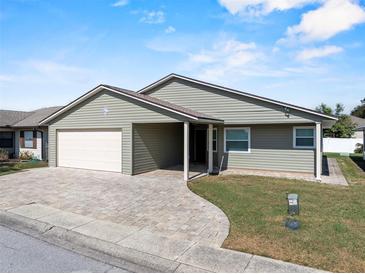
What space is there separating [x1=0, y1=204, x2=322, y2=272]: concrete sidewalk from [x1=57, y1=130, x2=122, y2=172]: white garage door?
6.29m

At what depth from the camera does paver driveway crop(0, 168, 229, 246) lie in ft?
19.3

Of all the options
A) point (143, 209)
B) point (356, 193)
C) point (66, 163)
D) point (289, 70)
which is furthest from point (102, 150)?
point (289, 70)

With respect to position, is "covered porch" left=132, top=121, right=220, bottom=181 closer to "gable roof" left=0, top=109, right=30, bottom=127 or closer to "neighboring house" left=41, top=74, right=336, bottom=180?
"neighboring house" left=41, top=74, right=336, bottom=180

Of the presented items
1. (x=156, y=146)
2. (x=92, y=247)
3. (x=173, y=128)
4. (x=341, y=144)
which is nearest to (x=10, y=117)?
(x=173, y=128)

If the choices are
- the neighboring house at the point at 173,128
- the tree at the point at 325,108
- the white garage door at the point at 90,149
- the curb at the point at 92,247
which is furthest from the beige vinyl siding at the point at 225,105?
the tree at the point at 325,108

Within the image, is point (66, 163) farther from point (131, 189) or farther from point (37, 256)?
point (37, 256)

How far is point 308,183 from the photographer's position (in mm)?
10617

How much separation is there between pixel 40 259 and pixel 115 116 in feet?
29.2

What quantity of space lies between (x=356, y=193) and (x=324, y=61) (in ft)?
28.0

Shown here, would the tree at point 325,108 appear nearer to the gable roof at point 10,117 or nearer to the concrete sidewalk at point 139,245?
the gable roof at point 10,117

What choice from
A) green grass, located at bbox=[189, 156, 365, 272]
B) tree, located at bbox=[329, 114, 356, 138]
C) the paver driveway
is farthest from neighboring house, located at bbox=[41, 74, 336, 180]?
tree, located at bbox=[329, 114, 356, 138]

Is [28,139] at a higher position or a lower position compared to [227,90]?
lower

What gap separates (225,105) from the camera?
13961 millimetres

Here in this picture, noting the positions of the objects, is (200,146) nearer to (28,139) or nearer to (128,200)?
(128,200)
